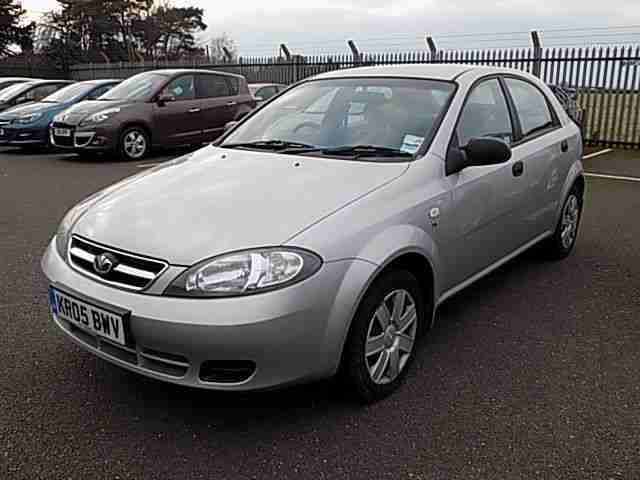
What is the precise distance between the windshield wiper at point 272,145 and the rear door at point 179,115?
725 cm

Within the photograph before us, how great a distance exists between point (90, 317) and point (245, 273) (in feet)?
2.29

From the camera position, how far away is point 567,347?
3346mm

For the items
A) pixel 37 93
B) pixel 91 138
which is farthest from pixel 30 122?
pixel 37 93

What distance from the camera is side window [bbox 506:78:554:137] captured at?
161 inches

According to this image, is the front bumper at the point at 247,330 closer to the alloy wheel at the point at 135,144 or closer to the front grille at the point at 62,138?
the alloy wheel at the point at 135,144

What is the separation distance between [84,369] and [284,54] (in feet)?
51.4

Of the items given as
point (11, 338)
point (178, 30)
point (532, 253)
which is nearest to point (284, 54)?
point (532, 253)

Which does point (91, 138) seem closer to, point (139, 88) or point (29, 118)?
point (139, 88)

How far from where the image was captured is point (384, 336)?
275 cm

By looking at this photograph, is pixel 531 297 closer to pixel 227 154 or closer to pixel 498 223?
pixel 498 223

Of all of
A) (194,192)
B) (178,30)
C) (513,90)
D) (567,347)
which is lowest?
(567,347)

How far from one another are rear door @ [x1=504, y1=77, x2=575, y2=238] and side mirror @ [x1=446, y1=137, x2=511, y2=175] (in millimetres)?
707

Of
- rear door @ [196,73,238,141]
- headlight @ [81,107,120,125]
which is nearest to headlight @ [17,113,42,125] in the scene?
headlight @ [81,107,120,125]

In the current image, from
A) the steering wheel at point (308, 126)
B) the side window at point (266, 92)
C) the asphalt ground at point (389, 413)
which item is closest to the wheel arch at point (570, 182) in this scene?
the asphalt ground at point (389, 413)
